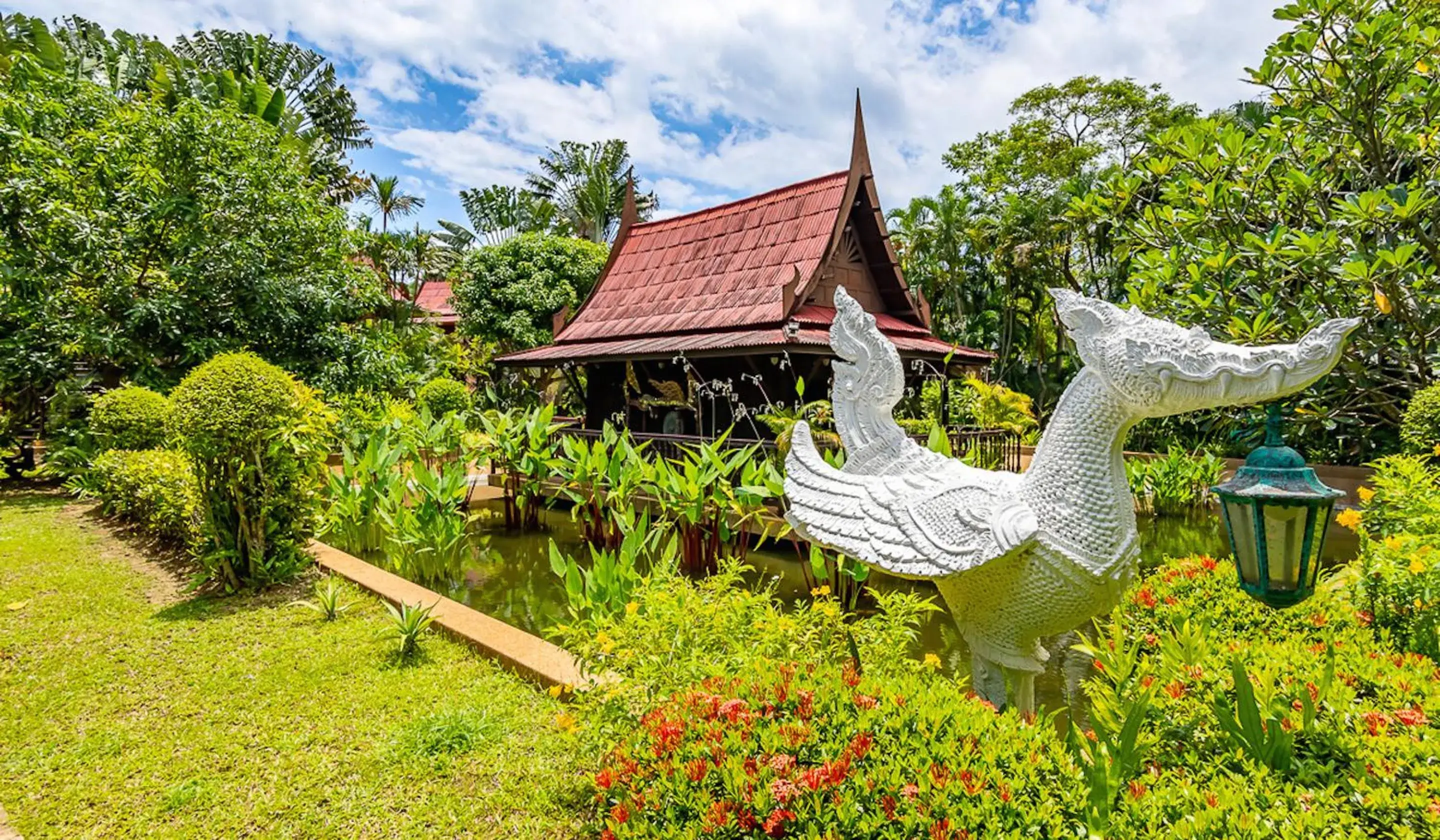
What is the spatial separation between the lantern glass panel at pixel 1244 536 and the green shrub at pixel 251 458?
16.3ft

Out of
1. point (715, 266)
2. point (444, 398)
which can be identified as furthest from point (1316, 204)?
point (444, 398)

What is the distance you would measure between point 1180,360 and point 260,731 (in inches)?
142

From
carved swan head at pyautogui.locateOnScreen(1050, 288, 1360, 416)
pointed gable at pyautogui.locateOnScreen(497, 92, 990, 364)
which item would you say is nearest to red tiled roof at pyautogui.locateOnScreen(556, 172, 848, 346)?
pointed gable at pyautogui.locateOnScreen(497, 92, 990, 364)

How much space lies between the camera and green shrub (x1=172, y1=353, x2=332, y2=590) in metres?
4.47

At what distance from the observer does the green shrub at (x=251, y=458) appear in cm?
447

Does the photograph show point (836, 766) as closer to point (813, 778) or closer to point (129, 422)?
point (813, 778)

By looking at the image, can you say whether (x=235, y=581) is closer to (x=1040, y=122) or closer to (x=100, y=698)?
(x=100, y=698)

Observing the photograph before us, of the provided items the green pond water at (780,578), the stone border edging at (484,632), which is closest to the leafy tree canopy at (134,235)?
the green pond water at (780,578)

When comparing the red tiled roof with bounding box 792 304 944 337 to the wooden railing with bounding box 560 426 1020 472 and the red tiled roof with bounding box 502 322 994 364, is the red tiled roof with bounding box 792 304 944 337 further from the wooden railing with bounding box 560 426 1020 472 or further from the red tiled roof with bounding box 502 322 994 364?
the wooden railing with bounding box 560 426 1020 472

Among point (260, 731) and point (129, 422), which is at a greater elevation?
point (129, 422)

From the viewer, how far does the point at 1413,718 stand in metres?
1.47

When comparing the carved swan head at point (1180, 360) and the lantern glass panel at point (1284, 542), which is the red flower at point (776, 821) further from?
the carved swan head at point (1180, 360)

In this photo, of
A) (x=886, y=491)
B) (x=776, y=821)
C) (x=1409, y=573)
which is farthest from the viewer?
(x=886, y=491)

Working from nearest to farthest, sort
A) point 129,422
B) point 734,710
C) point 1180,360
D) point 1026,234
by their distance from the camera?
point 734,710
point 1180,360
point 129,422
point 1026,234
